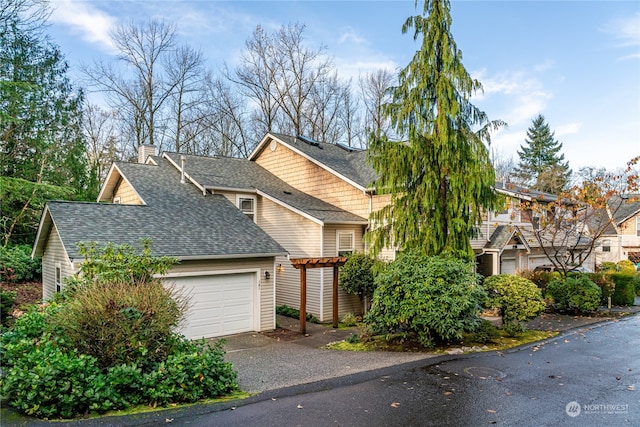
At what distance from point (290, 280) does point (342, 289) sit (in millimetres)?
2231

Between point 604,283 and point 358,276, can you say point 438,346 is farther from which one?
point 604,283

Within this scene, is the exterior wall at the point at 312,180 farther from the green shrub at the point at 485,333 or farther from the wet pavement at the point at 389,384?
the wet pavement at the point at 389,384

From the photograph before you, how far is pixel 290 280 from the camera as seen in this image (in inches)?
644

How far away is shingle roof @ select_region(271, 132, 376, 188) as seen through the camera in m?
17.0

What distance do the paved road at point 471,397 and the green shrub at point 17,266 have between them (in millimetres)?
16079

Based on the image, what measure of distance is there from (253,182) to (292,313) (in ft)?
19.9

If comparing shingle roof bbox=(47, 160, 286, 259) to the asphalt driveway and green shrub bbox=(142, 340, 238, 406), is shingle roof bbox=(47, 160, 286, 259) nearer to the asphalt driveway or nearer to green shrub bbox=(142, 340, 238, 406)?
the asphalt driveway

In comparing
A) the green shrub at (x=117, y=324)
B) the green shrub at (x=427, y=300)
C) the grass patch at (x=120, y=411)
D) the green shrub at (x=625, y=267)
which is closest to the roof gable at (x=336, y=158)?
A: the green shrub at (x=427, y=300)

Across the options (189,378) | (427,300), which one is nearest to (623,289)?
(427,300)

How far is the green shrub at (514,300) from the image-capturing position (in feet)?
36.8

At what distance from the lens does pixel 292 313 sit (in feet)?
51.4

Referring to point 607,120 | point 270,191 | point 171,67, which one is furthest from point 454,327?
point 171,67

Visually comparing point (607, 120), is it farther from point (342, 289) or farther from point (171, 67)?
point (171, 67)

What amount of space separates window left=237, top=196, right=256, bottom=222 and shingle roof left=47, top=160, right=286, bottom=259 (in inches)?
45.6
